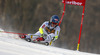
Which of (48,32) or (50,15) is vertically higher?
(50,15)

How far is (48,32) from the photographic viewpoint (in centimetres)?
464

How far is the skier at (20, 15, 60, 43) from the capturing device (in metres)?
4.40

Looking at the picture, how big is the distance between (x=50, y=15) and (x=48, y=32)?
3166 millimetres

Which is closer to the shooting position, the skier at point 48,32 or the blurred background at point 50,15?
the skier at point 48,32

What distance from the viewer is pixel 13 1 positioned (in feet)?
25.3

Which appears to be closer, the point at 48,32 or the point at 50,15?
the point at 48,32

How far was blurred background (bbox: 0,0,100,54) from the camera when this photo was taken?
7.72 metres

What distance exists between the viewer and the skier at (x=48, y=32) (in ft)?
14.4

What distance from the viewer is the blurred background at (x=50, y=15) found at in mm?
7719

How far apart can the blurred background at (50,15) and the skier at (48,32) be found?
317 centimetres

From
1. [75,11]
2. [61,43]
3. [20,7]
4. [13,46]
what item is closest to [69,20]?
[75,11]

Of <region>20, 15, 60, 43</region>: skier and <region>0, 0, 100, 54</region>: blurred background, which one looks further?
<region>0, 0, 100, 54</region>: blurred background

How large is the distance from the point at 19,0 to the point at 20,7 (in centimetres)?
29

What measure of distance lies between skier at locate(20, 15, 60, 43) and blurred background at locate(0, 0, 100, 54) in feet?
10.4
